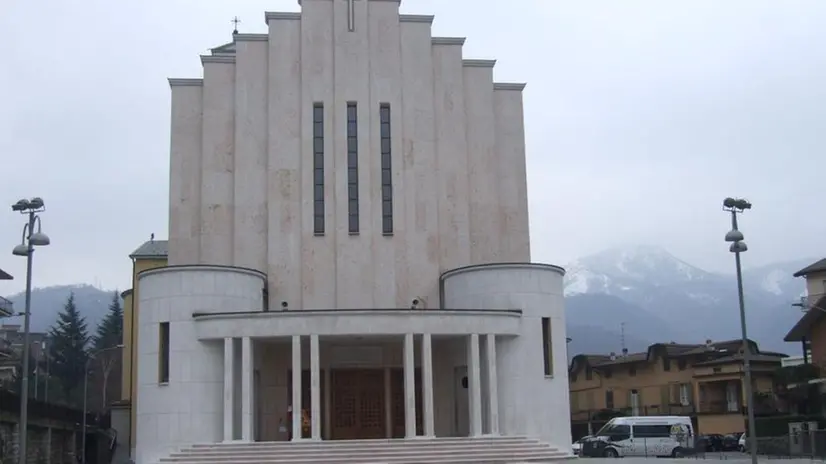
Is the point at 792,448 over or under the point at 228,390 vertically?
under

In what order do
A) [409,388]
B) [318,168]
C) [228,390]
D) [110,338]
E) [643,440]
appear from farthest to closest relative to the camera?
[110,338] → [643,440] → [318,168] → [409,388] → [228,390]

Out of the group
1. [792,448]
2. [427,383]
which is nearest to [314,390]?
[427,383]

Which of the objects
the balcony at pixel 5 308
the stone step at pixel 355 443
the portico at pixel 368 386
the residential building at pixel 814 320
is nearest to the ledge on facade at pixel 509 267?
A: the portico at pixel 368 386

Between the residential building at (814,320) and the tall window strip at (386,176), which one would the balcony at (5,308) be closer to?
the tall window strip at (386,176)

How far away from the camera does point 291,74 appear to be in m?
45.9

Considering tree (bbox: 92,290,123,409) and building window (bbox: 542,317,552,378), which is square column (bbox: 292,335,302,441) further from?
tree (bbox: 92,290,123,409)

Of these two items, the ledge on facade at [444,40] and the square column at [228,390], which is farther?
the ledge on facade at [444,40]

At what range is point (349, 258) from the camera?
4444cm

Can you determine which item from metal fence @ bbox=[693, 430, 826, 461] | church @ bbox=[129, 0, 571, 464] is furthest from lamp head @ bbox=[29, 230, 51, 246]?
metal fence @ bbox=[693, 430, 826, 461]

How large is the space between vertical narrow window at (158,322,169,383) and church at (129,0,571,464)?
5 centimetres

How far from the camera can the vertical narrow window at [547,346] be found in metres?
41.0

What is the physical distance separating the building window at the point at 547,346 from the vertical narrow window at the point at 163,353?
14.4 metres

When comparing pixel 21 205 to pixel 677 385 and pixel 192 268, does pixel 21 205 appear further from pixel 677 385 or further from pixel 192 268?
pixel 677 385

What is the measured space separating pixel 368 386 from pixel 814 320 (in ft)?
115
